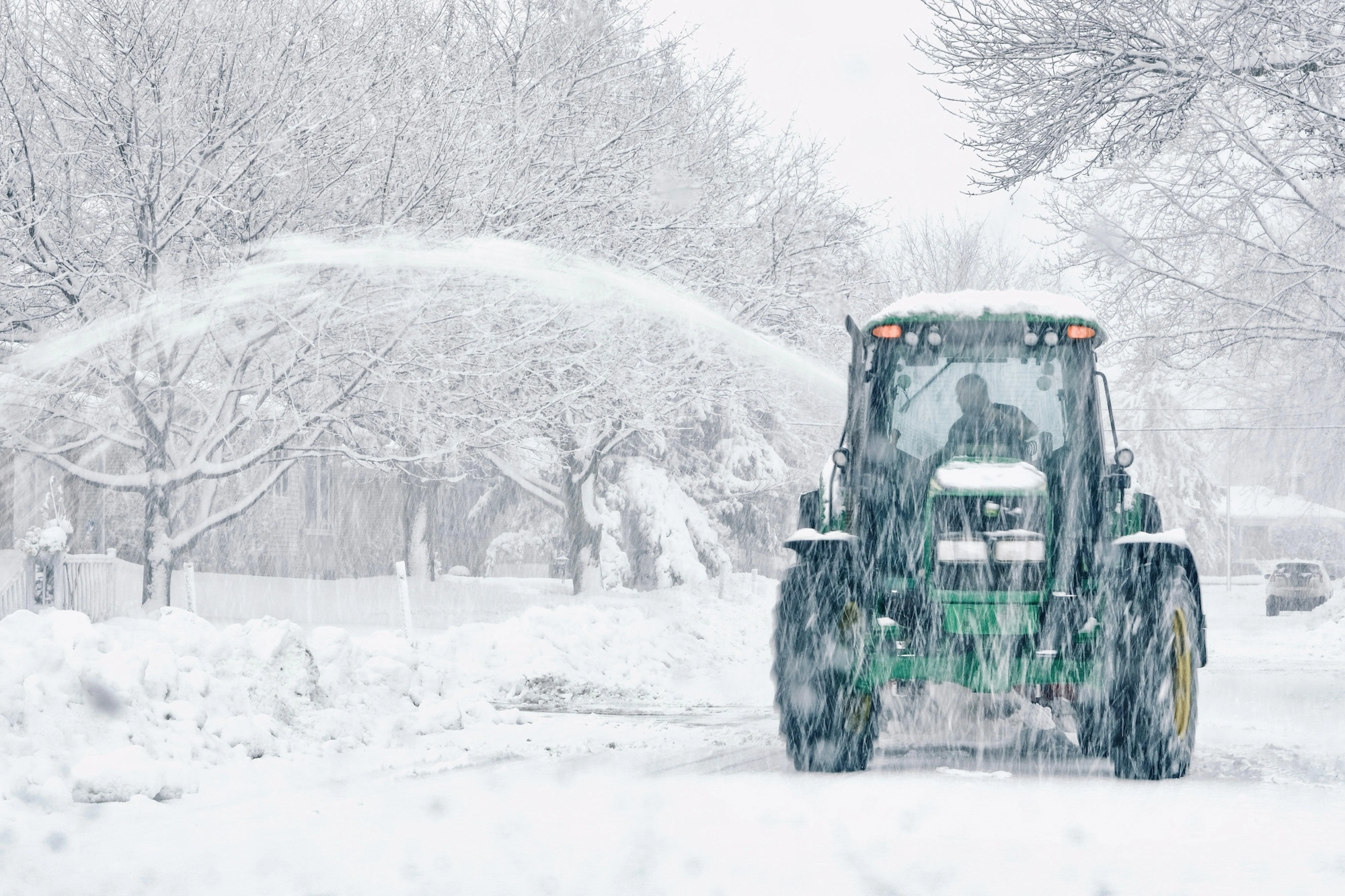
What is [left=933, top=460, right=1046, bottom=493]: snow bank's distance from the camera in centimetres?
832

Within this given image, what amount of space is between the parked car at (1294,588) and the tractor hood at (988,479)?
1353 inches

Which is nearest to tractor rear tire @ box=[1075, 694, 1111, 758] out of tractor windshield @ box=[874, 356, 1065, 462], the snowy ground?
the snowy ground

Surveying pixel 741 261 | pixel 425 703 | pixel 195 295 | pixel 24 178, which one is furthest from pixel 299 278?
pixel 741 261

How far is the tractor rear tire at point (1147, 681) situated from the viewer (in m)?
8.13

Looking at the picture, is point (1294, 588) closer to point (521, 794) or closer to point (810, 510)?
point (810, 510)

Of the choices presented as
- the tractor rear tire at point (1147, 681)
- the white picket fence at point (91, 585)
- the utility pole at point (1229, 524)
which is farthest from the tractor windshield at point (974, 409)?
the utility pole at point (1229, 524)

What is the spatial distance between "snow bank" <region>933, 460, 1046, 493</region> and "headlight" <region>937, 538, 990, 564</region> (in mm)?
280

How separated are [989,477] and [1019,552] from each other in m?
0.48

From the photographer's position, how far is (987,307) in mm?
8750

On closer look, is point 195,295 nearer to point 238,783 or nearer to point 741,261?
point 238,783

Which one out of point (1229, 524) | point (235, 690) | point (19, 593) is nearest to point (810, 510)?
point (235, 690)

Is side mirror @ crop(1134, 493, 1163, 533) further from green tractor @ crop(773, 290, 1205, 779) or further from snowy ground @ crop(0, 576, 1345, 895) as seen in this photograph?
snowy ground @ crop(0, 576, 1345, 895)

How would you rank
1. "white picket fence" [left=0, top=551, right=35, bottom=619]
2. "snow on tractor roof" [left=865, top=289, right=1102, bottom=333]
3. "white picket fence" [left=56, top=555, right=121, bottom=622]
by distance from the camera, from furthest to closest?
"white picket fence" [left=56, top=555, right=121, bottom=622]
"white picket fence" [left=0, top=551, right=35, bottom=619]
"snow on tractor roof" [left=865, top=289, right=1102, bottom=333]

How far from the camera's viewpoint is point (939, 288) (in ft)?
156
